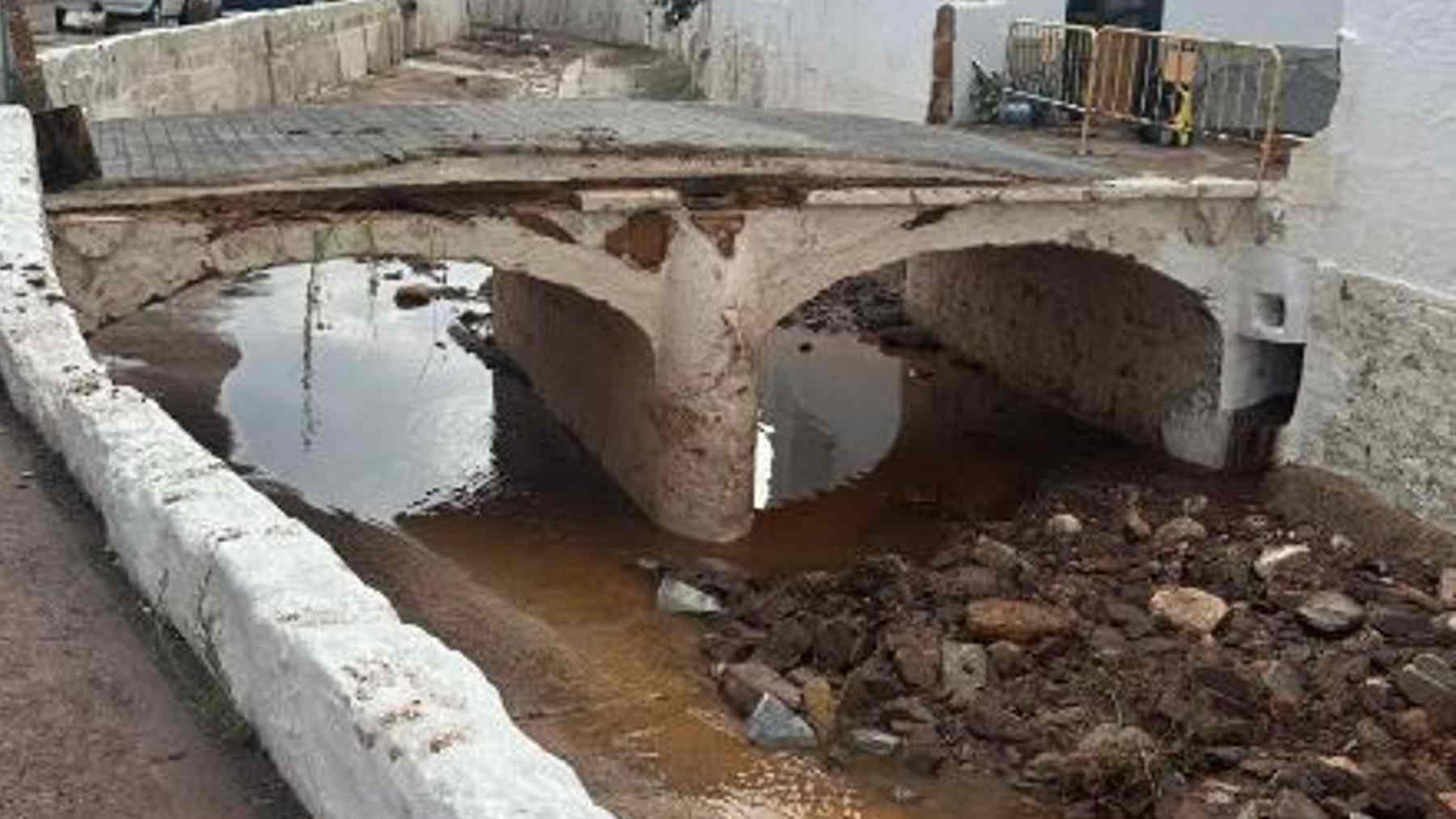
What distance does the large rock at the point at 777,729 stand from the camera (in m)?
10.0

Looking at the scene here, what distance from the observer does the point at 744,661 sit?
11.1m

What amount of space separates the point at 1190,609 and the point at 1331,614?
1012mm

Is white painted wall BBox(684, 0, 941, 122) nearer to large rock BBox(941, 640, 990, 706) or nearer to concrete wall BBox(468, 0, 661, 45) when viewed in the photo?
large rock BBox(941, 640, 990, 706)

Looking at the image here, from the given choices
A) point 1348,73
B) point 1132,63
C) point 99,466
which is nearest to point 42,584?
point 99,466

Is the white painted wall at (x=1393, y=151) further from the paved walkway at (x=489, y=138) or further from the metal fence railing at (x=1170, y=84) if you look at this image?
the paved walkway at (x=489, y=138)

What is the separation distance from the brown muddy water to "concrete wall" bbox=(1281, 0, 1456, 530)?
303 cm

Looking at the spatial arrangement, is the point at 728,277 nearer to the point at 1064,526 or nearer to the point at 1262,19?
the point at 1064,526

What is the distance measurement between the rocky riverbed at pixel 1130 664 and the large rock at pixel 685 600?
97 millimetres

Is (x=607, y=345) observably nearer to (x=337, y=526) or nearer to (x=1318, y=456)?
(x=337, y=526)

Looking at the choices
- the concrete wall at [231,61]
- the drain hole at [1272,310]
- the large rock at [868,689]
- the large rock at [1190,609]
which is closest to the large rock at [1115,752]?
the large rock at [868,689]

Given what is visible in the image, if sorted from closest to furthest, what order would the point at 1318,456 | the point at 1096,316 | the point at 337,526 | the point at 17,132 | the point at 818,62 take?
the point at 17,132 → the point at 337,526 → the point at 1318,456 → the point at 1096,316 → the point at 818,62

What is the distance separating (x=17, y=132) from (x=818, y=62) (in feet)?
48.6

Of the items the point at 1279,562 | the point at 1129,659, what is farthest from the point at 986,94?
the point at 1129,659

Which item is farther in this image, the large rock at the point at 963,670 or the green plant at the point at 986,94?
the green plant at the point at 986,94
